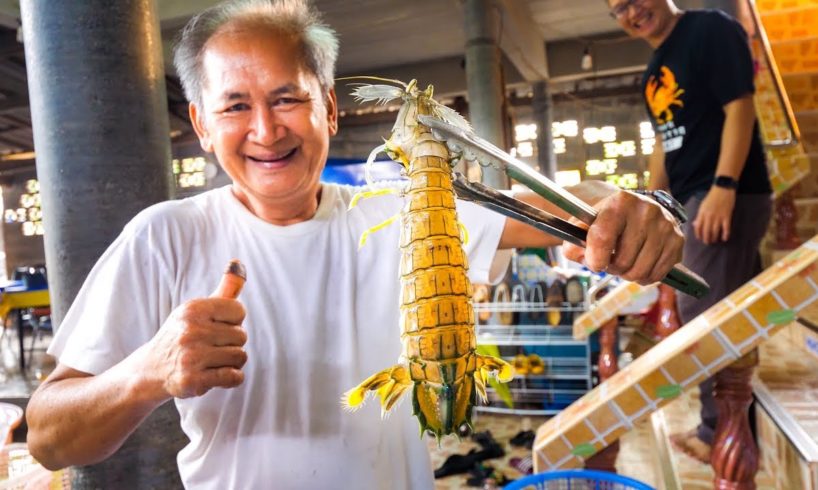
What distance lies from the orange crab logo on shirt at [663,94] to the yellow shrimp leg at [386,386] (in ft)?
6.34

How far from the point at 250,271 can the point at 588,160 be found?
46.2ft

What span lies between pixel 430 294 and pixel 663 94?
76.3 inches

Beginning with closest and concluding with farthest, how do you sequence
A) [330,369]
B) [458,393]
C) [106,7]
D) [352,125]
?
1. [458,393]
2. [330,369]
3. [106,7]
4. [352,125]

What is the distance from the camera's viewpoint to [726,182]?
1.92 m

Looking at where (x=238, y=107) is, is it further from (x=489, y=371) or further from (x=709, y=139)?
(x=709, y=139)

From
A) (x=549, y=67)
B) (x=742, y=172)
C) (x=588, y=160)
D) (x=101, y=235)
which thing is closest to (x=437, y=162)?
(x=101, y=235)

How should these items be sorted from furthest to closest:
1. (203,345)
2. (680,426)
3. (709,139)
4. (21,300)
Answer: (21,300)
(680,426)
(709,139)
(203,345)

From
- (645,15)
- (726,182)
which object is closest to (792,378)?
(726,182)

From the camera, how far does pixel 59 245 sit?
158cm

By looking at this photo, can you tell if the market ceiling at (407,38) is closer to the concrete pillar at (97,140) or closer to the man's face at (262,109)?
the concrete pillar at (97,140)

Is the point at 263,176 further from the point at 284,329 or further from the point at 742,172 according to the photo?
the point at 742,172

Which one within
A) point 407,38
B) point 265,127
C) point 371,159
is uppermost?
point 407,38

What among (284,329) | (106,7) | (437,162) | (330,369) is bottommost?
(330,369)

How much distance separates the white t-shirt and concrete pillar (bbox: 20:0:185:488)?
1.46ft
